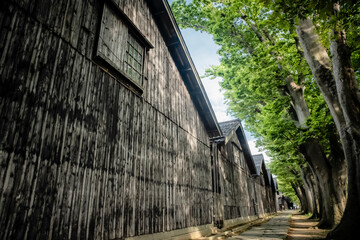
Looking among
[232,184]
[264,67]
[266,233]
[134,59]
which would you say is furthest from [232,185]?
[134,59]

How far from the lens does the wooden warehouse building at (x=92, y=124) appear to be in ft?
10.0

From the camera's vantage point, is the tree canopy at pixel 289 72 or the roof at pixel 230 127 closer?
the tree canopy at pixel 289 72

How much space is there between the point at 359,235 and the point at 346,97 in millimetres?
3827

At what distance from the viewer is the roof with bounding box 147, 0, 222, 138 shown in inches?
317

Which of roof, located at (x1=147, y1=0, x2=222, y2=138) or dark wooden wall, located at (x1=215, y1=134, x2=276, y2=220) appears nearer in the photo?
roof, located at (x1=147, y1=0, x2=222, y2=138)

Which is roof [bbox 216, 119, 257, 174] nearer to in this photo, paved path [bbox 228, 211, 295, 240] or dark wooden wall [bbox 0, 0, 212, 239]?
paved path [bbox 228, 211, 295, 240]

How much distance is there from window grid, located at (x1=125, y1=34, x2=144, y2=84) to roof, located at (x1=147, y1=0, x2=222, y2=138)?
211cm

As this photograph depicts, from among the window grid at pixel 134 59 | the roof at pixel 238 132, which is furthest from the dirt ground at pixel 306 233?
the window grid at pixel 134 59

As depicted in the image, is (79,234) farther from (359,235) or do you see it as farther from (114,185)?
(359,235)

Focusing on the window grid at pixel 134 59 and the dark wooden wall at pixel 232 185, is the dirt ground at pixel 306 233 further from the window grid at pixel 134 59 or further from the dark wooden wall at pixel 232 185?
the window grid at pixel 134 59

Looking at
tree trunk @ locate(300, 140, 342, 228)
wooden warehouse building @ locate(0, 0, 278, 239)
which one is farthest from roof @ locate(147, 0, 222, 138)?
tree trunk @ locate(300, 140, 342, 228)

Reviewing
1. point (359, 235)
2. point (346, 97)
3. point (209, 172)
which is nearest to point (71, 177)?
point (346, 97)

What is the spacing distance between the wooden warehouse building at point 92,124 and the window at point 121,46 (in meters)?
0.03

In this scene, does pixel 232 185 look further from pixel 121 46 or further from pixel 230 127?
pixel 121 46
